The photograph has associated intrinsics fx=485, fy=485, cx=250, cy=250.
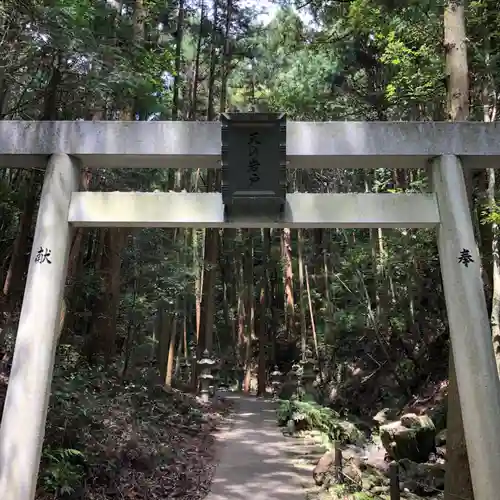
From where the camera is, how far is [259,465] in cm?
738

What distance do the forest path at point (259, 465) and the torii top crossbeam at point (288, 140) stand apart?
406 centimetres

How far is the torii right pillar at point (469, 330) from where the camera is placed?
3592mm

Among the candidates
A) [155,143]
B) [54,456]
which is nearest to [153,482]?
[54,456]

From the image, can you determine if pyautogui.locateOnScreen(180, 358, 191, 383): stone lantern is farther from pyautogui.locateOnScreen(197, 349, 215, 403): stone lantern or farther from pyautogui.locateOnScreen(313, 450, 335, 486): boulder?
pyautogui.locateOnScreen(313, 450, 335, 486): boulder

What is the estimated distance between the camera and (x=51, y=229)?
4.19m

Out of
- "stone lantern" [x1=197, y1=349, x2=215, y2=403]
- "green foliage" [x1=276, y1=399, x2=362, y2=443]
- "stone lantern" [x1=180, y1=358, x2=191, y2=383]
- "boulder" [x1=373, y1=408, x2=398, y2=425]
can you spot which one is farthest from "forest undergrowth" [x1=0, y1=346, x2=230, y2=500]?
"stone lantern" [x1=180, y1=358, x2=191, y2=383]

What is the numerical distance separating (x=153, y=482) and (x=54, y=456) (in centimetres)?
125

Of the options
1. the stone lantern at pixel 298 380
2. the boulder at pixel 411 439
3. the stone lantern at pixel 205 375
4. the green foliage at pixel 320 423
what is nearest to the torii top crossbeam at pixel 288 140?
the boulder at pixel 411 439

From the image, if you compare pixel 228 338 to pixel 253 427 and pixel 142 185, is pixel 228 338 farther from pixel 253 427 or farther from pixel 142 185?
pixel 142 185

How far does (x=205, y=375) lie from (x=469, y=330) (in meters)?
10.5

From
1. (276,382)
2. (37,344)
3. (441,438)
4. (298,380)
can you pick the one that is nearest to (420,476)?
(441,438)

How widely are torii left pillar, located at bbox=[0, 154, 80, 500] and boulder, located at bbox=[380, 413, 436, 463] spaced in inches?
270

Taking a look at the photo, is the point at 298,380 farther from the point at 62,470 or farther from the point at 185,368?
the point at 62,470

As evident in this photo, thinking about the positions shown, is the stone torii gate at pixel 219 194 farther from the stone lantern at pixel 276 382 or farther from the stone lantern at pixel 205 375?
the stone lantern at pixel 276 382
